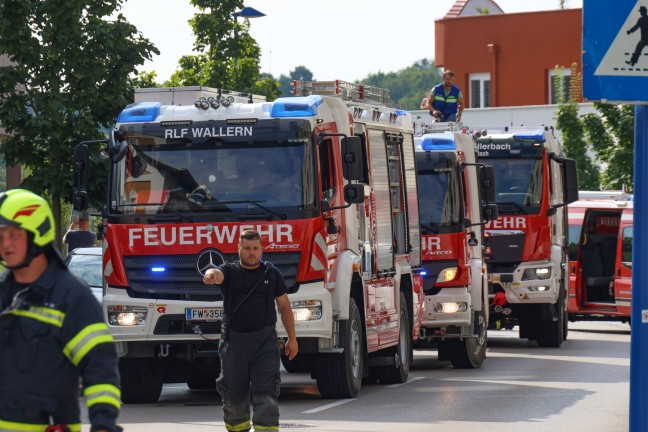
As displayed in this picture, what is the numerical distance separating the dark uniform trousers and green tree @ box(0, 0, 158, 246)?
10770 mm

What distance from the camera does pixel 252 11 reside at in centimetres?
3259

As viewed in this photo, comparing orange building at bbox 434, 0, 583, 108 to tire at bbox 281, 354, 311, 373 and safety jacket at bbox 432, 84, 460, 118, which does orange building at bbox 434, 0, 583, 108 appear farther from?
tire at bbox 281, 354, 311, 373

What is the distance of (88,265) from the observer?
19.6 metres

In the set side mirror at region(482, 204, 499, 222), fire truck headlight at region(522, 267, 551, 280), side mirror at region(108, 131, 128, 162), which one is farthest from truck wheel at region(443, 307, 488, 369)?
side mirror at region(108, 131, 128, 162)

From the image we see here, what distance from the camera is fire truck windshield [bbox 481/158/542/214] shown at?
25.0m

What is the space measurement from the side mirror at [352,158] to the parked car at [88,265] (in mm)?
4962

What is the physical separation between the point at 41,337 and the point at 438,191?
16.1 meters

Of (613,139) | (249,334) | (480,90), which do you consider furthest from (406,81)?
(249,334)

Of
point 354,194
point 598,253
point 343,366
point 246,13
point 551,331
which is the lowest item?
point 551,331

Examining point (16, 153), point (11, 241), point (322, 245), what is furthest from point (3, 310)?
point (16, 153)

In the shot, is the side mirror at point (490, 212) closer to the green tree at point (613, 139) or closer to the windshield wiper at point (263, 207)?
the windshield wiper at point (263, 207)

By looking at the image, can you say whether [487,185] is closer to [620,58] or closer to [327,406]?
[327,406]

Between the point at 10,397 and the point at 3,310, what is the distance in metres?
0.32

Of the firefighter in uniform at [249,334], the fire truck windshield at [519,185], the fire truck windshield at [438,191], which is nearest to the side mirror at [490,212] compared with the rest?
the fire truck windshield at [438,191]
